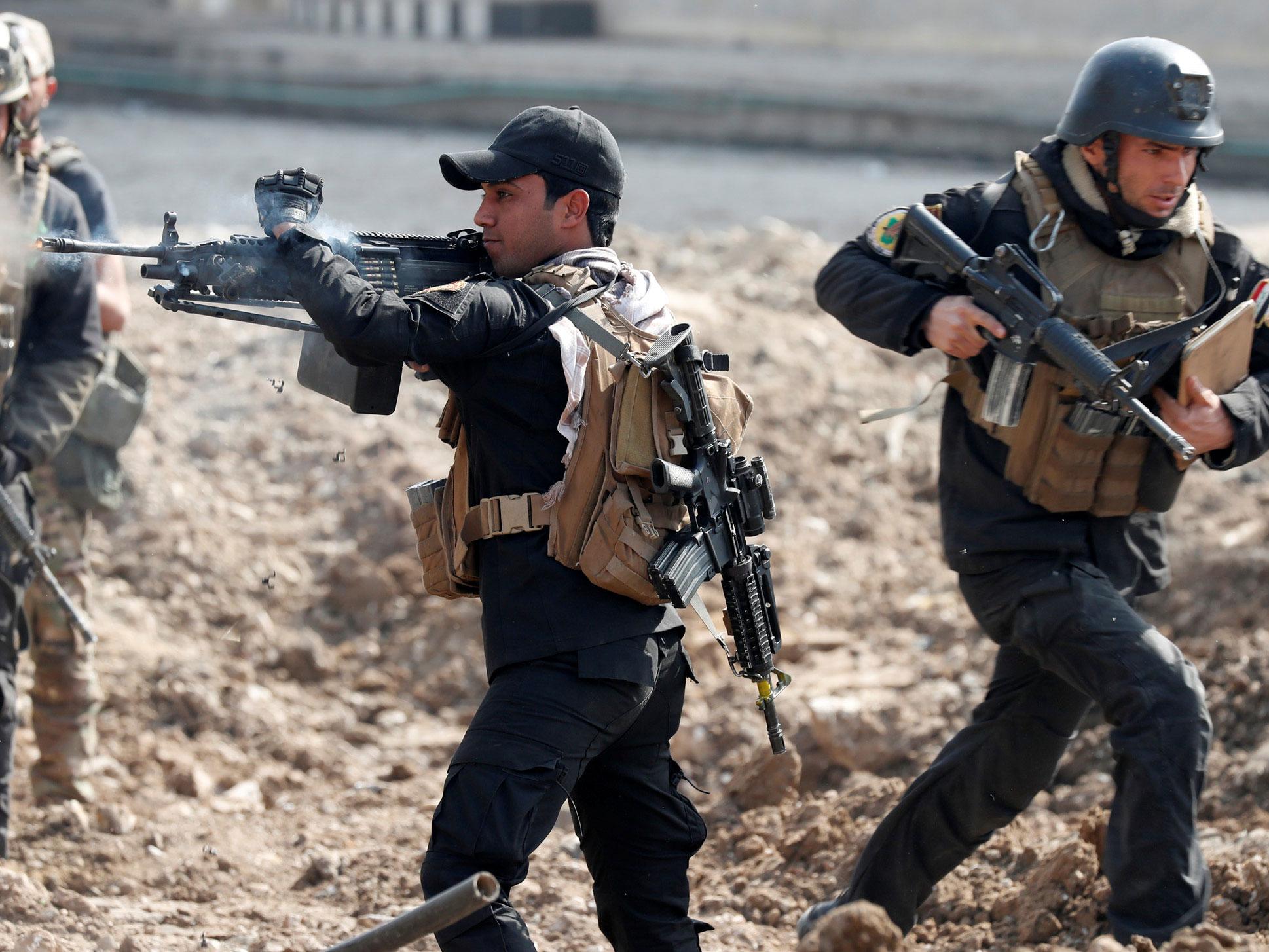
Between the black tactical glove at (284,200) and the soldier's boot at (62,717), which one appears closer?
the black tactical glove at (284,200)

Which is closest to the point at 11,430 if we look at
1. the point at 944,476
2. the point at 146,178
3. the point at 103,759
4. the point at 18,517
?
the point at 18,517

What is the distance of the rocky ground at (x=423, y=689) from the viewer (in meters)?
4.50

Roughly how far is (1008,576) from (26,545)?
264cm

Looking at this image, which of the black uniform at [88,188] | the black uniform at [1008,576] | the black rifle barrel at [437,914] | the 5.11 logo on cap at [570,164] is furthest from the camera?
the black uniform at [88,188]

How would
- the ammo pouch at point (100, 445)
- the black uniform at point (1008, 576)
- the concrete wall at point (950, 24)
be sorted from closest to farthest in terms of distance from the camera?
the black uniform at point (1008, 576) → the ammo pouch at point (100, 445) → the concrete wall at point (950, 24)

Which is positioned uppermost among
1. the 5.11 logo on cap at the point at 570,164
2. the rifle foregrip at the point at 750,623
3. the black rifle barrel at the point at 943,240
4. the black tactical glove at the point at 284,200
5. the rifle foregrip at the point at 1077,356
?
the 5.11 logo on cap at the point at 570,164

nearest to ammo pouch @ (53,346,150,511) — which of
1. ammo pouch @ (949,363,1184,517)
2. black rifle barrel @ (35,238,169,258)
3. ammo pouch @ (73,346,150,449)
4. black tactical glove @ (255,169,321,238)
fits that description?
ammo pouch @ (73,346,150,449)

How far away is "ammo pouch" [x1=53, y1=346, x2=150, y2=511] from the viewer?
5.36 metres

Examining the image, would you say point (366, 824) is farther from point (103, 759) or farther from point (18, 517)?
point (18, 517)

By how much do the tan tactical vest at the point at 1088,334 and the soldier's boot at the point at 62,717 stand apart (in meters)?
3.03

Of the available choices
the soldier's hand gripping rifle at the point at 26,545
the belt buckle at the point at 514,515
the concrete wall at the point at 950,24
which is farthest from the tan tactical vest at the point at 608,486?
the concrete wall at the point at 950,24

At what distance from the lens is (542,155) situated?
347cm

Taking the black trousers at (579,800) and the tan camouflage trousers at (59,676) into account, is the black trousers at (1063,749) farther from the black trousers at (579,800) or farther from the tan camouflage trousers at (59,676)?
the tan camouflage trousers at (59,676)

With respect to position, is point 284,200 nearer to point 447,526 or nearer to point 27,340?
point 447,526
